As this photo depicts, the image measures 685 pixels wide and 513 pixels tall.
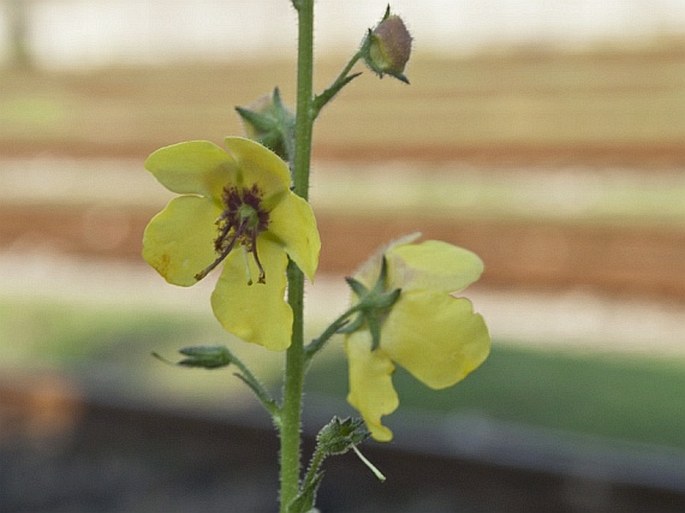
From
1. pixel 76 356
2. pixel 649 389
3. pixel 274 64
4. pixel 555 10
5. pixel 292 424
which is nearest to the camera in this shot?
pixel 292 424

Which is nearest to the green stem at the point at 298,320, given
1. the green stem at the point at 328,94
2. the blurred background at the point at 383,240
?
the green stem at the point at 328,94

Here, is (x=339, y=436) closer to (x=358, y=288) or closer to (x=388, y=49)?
(x=358, y=288)

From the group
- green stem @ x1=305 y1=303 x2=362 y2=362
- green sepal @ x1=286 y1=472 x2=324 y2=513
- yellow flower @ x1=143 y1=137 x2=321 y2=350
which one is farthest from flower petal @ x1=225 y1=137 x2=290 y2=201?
green sepal @ x1=286 y1=472 x2=324 y2=513

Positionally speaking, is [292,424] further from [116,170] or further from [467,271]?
[116,170]

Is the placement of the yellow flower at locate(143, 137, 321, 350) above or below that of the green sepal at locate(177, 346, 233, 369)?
above

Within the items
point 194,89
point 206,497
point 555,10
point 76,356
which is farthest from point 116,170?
point 206,497

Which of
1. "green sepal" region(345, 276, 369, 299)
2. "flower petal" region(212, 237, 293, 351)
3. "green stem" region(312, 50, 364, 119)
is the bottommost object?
"green sepal" region(345, 276, 369, 299)

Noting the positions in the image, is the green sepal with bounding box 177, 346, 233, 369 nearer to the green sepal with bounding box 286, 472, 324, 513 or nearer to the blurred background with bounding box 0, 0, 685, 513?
the green sepal with bounding box 286, 472, 324, 513
